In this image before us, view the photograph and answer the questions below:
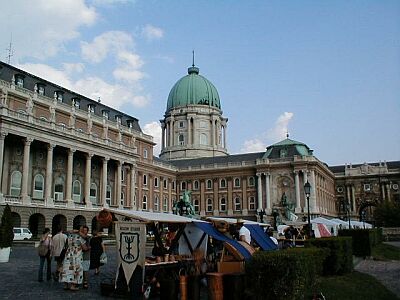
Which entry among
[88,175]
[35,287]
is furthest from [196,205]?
[35,287]

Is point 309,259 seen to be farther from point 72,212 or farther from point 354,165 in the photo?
point 354,165

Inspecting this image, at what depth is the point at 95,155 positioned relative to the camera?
5497 centimetres

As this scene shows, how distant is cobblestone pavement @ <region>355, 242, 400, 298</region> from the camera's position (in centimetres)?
1583

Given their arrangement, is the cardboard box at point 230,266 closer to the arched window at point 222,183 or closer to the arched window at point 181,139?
the arched window at point 222,183

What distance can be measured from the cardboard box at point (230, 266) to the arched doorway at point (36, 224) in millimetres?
37604

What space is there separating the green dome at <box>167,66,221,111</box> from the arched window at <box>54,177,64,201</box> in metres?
53.0

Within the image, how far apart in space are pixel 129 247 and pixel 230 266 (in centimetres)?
304

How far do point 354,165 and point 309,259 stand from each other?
89604 mm

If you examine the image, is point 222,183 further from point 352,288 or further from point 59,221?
point 352,288

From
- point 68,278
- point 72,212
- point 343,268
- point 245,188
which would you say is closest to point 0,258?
point 68,278

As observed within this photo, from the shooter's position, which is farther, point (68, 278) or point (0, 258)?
point (0, 258)

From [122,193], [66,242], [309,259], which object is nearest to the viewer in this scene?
[309,259]

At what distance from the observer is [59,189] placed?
5116 cm

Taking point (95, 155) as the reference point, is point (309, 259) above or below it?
below
